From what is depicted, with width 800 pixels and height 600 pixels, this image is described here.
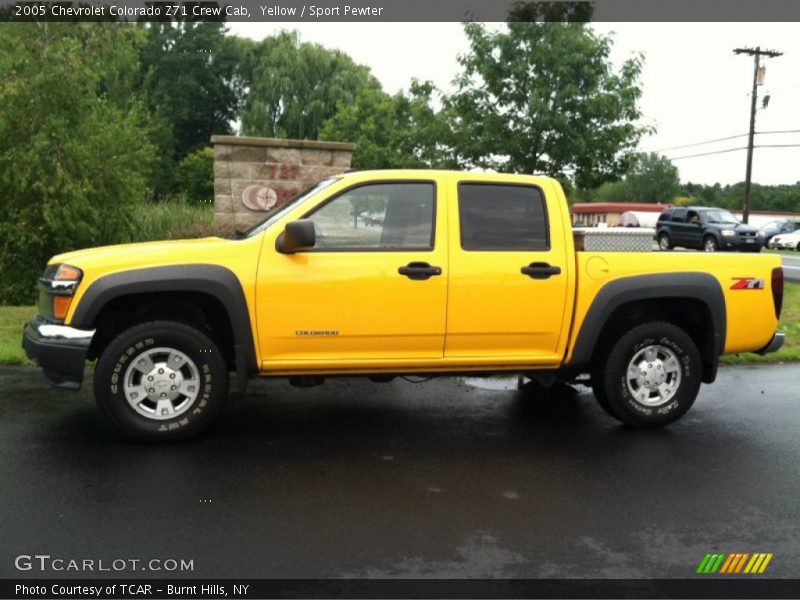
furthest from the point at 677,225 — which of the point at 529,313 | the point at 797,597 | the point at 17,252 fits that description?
the point at 797,597

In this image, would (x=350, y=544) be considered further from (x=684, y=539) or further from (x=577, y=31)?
(x=577, y=31)

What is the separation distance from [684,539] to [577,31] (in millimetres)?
13524

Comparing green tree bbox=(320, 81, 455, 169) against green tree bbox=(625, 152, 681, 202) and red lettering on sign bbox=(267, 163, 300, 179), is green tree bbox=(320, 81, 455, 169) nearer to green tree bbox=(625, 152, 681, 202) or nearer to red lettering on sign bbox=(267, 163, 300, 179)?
red lettering on sign bbox=(267, 163, 300, 179)

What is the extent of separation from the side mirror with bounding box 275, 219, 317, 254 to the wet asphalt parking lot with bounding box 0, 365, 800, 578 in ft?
4.49

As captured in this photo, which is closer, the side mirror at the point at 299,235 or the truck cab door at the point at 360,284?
the side mirror at the point at 299,235

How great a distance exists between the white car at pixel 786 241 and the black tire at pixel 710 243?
1454cm

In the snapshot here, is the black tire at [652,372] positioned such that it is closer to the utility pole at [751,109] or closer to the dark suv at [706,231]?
the dark suv at [706,231]

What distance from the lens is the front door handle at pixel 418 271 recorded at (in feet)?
17.8

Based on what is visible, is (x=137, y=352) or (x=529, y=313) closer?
(x=137, y=352)

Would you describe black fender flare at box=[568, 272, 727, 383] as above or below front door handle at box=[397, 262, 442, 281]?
below

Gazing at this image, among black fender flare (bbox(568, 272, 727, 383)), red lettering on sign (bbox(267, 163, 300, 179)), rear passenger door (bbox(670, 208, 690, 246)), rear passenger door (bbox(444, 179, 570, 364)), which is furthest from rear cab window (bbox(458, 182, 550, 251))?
rear passenger door (bbox(670, 208, 690, 246))

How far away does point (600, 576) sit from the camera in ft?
11.6
